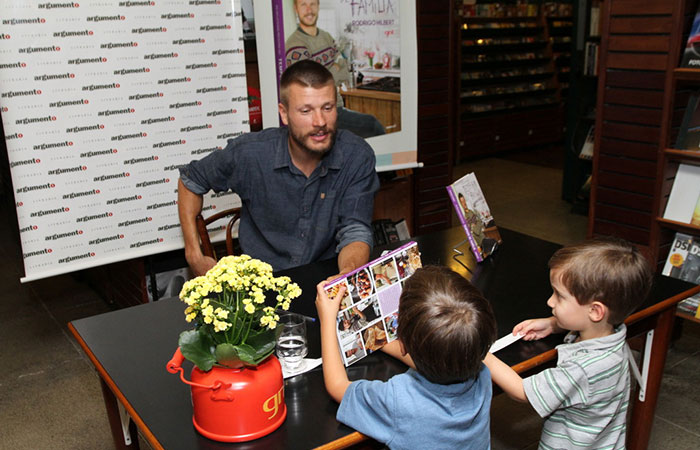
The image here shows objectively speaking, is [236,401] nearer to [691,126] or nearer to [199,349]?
[199,349]

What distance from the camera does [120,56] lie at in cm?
300

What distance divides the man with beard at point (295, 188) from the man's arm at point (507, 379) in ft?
2.95

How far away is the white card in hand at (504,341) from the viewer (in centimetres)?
172

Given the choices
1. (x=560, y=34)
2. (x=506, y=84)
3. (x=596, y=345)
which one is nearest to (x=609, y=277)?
(x=596, y=345)

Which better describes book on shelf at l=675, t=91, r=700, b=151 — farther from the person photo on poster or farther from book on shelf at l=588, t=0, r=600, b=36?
book on shelf at l=588, t=0, r=600, b=36

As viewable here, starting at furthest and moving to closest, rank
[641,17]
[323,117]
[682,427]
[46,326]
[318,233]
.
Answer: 1. [46,326]
2. [641,17]
3. [682,427]
4. [318,233]
5. [323,117]

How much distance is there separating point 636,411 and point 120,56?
257cm

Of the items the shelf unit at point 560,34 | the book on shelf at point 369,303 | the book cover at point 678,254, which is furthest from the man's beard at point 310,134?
the shelf unit at point 560,34

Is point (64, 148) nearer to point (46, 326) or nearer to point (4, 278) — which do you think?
point (46, 326)

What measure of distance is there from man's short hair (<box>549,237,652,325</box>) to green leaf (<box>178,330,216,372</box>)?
897 mm

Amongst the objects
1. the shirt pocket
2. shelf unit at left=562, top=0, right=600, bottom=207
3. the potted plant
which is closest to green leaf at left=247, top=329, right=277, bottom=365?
the potted plant

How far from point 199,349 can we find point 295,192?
1263mm

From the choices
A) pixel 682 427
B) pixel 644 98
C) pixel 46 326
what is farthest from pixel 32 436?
pixel 644 98

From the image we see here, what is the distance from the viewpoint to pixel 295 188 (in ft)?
8.27
